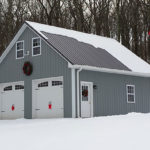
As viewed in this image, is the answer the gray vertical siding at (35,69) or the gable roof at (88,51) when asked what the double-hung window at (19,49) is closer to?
the gray vertical siding at (35,69)

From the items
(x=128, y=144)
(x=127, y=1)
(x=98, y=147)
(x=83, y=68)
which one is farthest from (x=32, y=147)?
(x=127, y=1)

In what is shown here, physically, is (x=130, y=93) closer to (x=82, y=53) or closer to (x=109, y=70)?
(x=109, y=70)

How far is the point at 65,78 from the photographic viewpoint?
72.4 ft

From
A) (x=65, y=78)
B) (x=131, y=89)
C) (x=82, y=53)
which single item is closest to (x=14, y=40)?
(x=82, y=53)

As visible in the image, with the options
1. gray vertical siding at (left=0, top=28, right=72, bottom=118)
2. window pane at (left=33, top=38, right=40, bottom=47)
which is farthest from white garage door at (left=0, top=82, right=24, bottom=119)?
window pane at (left=33, top=38, right=40, bottom=47)

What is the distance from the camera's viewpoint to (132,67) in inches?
1032

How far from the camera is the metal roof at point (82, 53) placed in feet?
74.0

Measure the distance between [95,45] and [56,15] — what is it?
1472cm

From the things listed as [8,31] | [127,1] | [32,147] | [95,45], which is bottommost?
[32,147]

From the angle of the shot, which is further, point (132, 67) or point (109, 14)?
point (109, 14)

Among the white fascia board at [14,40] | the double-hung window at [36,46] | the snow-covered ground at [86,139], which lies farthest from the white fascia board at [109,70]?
the snow-covered ground at [86,139]

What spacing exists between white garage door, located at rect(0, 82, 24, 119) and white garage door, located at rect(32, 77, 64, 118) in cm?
130

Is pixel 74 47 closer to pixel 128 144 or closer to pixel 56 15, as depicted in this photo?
pixel 128 144

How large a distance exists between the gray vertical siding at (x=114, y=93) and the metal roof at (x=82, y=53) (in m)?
0.65
